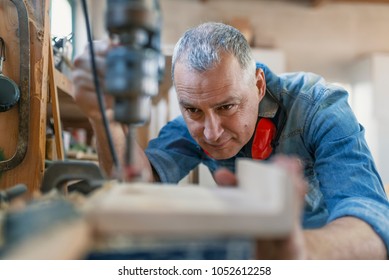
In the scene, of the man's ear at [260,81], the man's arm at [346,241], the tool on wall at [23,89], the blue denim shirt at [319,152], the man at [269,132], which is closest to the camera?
the man's arm at [346,241]

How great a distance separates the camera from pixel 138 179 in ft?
1.54

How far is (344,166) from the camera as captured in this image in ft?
2.62

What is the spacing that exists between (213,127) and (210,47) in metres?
0.20

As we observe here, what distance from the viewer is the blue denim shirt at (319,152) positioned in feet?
2.38

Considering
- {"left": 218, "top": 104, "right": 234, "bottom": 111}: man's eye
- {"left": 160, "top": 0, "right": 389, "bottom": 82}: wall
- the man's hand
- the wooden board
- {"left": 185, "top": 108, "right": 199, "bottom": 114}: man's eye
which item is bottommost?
{"left": 160, "top": 0, "right": 389, "bottom": 82}: wall

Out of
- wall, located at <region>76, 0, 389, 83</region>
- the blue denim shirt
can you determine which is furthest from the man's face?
wall, located at <region>76, 0, 389, 83</region>

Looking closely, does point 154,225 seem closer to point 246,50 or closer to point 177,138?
point 246,50

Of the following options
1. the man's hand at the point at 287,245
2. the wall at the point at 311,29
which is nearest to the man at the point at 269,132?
the man's hand at the point at 287,245

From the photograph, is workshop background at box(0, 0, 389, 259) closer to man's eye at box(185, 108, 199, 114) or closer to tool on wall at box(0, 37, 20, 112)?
tool on wall at box(0, 37, 20, 112)

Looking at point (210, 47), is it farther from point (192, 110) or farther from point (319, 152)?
point (319, 152)

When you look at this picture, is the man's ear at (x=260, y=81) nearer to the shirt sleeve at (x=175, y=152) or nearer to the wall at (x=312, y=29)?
the shirt sleeve at (x=175, y=152)

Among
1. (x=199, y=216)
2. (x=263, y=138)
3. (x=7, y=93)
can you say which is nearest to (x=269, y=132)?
(x=263, y=138)

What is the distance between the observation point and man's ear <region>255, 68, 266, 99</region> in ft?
3.62
